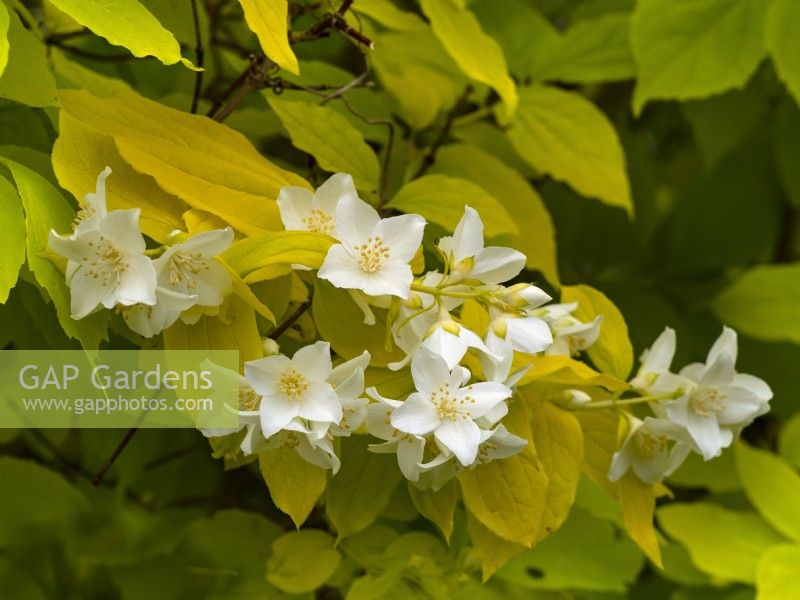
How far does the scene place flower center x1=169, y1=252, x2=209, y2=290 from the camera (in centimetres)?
62

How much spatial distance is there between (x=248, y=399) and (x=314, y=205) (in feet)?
0.52

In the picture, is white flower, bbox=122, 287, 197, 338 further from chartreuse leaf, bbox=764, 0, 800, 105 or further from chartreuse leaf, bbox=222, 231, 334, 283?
chartreuse leaf, bbox=764, 0, 800, 105

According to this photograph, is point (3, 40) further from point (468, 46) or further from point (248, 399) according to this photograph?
point (468, 46)

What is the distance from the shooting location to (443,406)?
62 cm

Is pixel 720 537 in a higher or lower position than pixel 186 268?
lower

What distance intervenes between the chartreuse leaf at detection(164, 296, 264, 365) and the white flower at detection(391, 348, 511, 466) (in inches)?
4.5

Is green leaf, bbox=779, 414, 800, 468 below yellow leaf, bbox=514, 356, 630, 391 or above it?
below

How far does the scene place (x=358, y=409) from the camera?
0.65 m

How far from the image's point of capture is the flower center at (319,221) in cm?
70

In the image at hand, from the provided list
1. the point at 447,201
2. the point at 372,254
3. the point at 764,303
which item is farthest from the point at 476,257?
the point at 764,303

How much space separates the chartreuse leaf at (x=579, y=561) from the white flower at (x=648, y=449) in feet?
0.60

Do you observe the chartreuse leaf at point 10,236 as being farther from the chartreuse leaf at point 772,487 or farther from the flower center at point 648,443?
the chartreuse leaf at point 772,487

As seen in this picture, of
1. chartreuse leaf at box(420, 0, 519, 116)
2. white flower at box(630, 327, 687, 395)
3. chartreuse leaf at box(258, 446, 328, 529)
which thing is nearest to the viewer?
chartreuse leaf at box(258, 446, 328, 529)

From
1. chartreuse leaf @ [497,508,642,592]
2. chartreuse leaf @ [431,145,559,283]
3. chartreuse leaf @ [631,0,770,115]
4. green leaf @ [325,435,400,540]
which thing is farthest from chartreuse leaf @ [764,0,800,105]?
green leaf @ [325,435,400,540]
